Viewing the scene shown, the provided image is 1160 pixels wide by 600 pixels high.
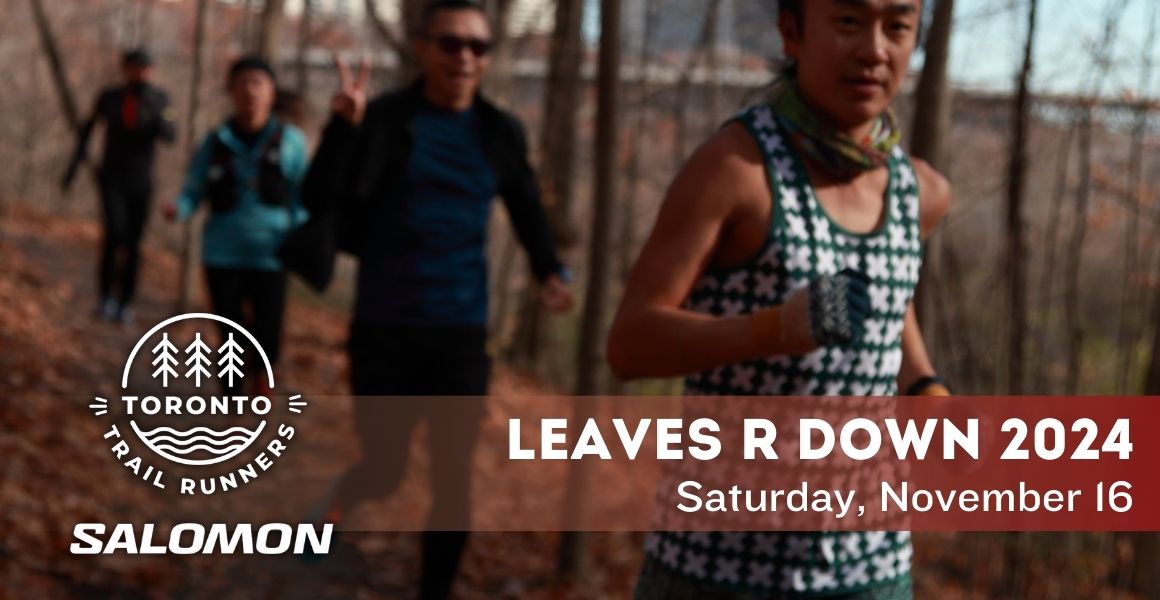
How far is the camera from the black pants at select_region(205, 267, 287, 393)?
23.4 ft

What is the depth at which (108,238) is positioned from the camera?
36.1 feet

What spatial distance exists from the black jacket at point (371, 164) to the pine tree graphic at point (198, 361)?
13.6 ft

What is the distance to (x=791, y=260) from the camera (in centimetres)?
233

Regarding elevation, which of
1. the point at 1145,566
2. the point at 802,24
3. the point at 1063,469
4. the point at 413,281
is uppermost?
the point at 802,24

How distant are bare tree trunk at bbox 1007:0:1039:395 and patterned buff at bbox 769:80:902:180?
566cm

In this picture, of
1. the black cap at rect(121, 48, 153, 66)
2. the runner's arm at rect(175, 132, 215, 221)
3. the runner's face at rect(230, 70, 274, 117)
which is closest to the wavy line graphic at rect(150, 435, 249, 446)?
the runner's arm at rect(175, 132, 215, 221)

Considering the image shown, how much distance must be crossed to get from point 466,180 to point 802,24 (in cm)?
230

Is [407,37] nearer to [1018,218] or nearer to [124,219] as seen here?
[124,219]

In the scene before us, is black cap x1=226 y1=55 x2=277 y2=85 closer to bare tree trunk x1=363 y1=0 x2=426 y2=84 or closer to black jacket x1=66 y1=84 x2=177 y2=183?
black jacket x1=66 y1=84 x2=177 y2=183

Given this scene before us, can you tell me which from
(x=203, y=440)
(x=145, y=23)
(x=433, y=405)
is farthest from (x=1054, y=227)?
(x=145, y=23)

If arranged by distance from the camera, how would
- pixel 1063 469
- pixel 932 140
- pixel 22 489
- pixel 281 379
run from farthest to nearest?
pixel 281 379, pixel 22 489, pixel 932 140, pixel 1063 469

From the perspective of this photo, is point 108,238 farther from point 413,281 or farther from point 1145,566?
point 1145,566

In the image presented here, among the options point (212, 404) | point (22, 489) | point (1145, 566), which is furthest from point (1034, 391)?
point (22, 489)

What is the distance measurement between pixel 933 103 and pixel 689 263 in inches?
161
